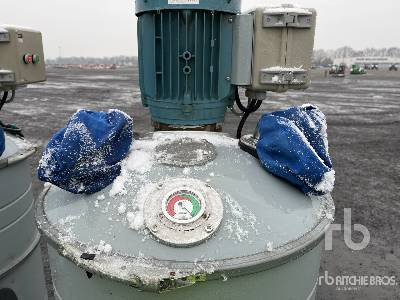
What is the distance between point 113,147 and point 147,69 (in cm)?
56

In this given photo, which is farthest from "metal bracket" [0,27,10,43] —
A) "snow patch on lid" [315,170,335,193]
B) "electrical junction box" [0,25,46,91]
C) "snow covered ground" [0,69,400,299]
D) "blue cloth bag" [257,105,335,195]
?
"snow covered ground" [0,69,400,299]

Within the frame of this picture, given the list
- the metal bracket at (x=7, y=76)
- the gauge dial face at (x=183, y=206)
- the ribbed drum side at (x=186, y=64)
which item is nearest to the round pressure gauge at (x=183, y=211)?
the gauge dial face at (x=183, y=206)

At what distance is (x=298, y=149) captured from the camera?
1.36m

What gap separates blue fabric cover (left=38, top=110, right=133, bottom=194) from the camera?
129cm

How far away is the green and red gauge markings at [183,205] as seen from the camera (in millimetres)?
1234

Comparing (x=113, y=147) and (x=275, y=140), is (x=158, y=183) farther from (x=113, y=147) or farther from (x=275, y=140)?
(x=275, y=140)

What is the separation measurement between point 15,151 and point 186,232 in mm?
1799

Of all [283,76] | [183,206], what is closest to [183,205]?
[183,206]

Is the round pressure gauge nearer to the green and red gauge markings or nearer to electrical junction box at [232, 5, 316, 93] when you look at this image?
the green and red gauge markings

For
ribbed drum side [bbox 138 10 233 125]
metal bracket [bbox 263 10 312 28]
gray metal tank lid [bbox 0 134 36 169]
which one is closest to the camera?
metal bracket [bbox 263 10 312 28]

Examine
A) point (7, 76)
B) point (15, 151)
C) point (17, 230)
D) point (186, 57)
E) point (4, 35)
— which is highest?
point (4, 35)

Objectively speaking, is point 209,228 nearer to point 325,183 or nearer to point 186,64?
point 325,183

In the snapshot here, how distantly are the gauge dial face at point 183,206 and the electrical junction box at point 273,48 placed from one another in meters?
0.73

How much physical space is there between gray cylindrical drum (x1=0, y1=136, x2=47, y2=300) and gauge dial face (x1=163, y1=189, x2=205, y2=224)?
1.50 meters
